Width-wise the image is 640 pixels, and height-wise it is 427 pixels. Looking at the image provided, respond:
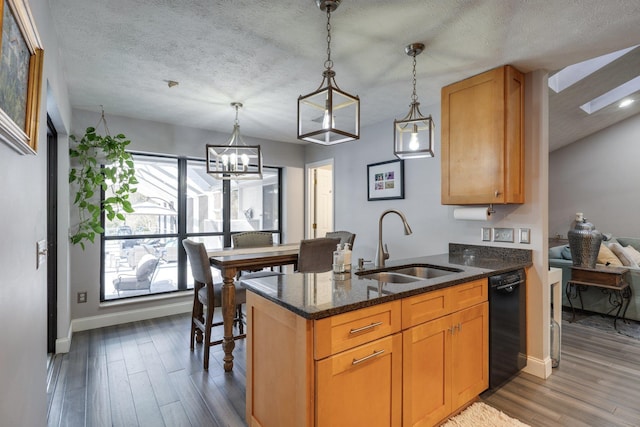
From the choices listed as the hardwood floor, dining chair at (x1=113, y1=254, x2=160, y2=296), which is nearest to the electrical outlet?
dining chair at (x1=113, y1=254, x2=160, y2=296)

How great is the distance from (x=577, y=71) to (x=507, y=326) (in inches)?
111

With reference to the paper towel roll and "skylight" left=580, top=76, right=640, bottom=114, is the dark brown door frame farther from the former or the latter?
"skylight" left=580, top=76, right=640, bottom=114

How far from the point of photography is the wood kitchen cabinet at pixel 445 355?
65.8 inches

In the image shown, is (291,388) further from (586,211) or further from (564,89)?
(586,211)

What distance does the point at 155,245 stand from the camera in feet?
13.6

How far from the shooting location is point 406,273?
2.38m

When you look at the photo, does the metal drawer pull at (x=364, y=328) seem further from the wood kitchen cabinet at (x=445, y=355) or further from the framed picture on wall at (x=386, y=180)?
the framed picture on wall at (x=386, y=180)

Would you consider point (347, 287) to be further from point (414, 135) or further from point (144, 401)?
point (144, 401)

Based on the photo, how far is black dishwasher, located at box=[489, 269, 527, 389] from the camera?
7.16 feet

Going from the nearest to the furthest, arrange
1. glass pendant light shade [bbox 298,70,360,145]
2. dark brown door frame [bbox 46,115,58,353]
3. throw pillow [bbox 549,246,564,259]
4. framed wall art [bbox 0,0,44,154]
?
framed wall art [bbox 0,0,44,154] → glass pendant light shade [bbox 298,70,360,145] → dark brown door frame [bbox 46,115,58,353] → throw pillow [bbox 549,246,564,259]

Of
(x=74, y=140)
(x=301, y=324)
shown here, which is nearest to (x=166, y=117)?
(x=74, y=140)

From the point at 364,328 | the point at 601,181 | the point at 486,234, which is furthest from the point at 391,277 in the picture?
the point at 601,181

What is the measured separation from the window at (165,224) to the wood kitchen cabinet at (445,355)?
3.43 meters

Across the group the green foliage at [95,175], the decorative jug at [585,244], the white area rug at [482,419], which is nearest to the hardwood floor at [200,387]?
the white area rug at [482,419]
